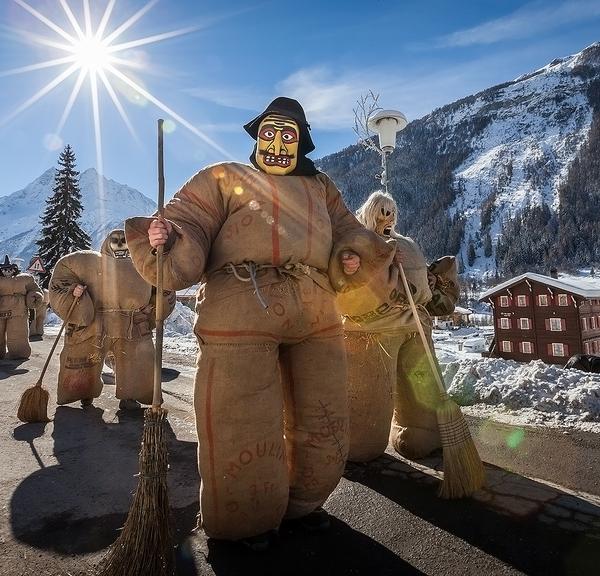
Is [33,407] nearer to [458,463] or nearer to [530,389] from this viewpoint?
[458,463]

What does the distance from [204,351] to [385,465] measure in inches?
62.4

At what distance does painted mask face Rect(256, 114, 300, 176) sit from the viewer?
263cm

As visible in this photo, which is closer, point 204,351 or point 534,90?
point 204,351

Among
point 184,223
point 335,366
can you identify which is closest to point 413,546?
point 335,366

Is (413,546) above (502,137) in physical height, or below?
below

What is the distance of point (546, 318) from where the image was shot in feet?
74.7

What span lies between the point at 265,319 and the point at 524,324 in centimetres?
2461

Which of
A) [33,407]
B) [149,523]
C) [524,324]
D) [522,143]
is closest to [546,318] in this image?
[524,324]

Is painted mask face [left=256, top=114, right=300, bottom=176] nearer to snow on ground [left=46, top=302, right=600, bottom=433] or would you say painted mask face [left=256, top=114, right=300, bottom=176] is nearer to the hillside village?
snow on ground [left=46, top=302, right=600, bottom=433]

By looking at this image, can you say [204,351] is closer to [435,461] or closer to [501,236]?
[435,461]

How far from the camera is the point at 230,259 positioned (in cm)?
234

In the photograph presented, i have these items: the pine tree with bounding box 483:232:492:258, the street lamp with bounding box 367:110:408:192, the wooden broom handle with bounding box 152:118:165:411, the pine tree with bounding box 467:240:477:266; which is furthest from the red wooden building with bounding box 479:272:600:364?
the pine tree with bounding box 483:232:492:258

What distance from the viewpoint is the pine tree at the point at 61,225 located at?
1024 inches

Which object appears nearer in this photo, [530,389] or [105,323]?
[530,389]
